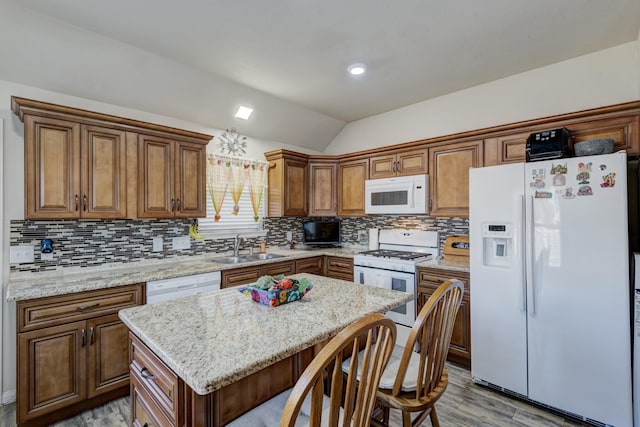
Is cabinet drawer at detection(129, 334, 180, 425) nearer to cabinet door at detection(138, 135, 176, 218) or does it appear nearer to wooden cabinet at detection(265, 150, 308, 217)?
cabinet door at detection(138, 135, 176, 218)

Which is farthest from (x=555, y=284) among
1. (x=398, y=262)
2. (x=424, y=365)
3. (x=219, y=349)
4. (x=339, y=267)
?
(x=219, y=349)

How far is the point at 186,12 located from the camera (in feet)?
6.70

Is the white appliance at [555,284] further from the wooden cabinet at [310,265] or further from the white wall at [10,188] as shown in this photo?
the white wall at [10,188]

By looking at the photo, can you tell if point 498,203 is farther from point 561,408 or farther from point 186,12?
point 186,12

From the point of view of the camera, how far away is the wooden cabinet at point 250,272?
2982mm

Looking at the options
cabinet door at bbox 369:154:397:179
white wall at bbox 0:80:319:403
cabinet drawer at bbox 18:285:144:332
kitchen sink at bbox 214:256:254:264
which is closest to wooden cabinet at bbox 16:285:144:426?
cabinet drawer at bbox 18:285:144:332

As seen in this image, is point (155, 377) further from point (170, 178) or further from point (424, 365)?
point (170, 178)

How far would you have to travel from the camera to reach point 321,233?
4383 mm

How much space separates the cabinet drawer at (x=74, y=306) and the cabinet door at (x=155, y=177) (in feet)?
2.27

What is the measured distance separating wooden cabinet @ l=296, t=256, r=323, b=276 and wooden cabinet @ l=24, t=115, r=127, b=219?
1.88m

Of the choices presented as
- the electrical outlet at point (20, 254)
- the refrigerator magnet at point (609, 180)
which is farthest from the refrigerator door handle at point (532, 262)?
the electrical outlet at point (20, 254)

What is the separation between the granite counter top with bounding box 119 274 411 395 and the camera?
1.01m

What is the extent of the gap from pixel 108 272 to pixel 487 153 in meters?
3.59

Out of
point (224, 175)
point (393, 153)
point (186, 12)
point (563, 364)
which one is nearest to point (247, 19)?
point (186, 12)
